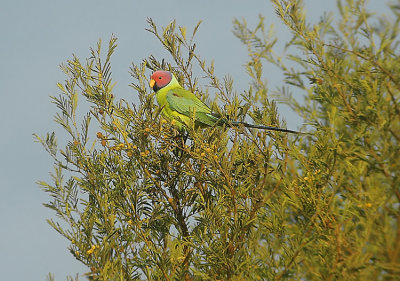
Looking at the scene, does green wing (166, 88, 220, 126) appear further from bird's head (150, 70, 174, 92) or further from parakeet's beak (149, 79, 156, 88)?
parakeet's beak (149, 79, 156, 88)

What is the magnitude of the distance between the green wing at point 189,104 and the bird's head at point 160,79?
0.10 meters

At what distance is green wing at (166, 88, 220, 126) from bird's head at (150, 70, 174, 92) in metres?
0.10

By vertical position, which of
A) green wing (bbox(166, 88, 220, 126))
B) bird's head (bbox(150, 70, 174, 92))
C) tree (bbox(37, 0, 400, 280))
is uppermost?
bird's head (bbox(150, 70, 174, 92))

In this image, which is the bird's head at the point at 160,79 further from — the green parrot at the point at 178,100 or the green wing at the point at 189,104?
the green wing at the point at 189,104

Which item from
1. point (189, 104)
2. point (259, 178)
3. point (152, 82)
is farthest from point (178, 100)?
point (259, 178)

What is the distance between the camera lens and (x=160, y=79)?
15.2ft

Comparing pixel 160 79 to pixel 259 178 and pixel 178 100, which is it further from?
pixel 259 178

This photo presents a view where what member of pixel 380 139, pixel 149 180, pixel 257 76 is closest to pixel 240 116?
pixel 257 76

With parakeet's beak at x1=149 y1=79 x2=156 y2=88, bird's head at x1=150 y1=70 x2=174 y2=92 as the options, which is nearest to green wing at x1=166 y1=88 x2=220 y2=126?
bird's head at x1=150 y1=70 x2=174 y2=92

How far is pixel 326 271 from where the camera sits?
6.81 ft

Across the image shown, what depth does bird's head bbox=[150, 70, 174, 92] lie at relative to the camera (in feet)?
14.5

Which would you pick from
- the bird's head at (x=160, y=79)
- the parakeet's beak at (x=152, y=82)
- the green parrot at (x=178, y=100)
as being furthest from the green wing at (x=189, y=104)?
the parakeet's beak at (x=152, y=82)

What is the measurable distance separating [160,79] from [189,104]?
1.23 feet

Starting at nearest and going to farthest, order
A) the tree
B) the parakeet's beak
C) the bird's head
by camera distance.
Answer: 1. the tree
2. the parakeet's beak
3. the bird's head
